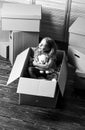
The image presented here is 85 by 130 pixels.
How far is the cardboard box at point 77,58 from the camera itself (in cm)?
235


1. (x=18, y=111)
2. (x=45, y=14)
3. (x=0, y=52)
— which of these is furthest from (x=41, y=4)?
(x=18, y=111)

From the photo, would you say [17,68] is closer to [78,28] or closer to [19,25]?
[19,25]

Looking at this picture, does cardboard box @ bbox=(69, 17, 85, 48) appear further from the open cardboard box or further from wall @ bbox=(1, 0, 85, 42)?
wall @ bbox=(1, 0, 85, 42)

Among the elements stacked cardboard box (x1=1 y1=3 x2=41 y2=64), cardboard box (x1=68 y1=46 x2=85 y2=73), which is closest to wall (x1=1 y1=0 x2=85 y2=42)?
stacked cardboard box (x1=1 y1=3 x2=41 y2=64)

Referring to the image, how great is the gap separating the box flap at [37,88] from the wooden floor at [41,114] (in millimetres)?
188

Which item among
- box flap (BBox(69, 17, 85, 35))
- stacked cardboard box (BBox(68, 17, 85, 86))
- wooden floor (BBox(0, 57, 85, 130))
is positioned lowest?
wooden floor (BBox(0, 57, 85, 130))

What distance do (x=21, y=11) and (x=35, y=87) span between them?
919 mm

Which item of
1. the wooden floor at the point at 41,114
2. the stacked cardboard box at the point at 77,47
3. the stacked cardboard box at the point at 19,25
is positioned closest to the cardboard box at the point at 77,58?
the stacked cardboard box at the point at 77,47

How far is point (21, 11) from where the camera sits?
8.68ft

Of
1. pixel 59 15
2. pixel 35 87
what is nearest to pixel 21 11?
pixel 59 15

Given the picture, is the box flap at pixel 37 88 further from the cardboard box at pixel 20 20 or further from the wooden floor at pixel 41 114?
the cardboard box at pixel 20 20

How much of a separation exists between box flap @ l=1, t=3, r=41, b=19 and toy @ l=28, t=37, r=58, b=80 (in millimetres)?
399

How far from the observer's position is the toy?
2.26 meters

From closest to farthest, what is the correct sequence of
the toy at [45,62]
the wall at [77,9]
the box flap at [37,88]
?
the box flap at [37,88], the toy at [45,62], the wall at [77,9]
